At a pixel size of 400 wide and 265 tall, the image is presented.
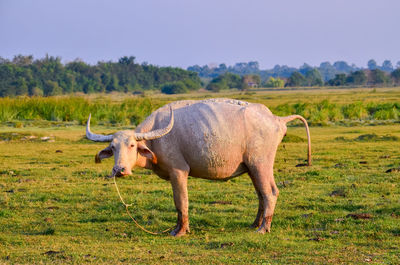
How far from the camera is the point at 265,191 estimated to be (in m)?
7.81

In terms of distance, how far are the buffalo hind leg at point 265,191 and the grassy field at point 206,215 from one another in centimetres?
20

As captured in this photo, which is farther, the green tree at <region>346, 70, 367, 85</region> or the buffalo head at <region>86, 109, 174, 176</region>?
the green tree at <region>346, 70, 367, 85</region>

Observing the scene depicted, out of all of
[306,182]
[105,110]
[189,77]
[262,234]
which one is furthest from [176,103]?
[189,77]

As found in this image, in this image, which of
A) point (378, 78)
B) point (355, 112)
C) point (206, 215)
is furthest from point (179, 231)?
point (378, 78)

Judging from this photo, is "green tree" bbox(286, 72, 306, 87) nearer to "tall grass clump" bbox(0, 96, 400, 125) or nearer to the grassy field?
"tall grass clump" bbox(0, 96, 400, 125)

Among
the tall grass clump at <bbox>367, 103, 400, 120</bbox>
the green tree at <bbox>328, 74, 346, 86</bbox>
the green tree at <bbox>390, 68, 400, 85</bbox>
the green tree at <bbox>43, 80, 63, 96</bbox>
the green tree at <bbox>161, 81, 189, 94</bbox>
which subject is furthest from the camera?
the green tree at <bbox>328, 74, 346, 86</bbox>

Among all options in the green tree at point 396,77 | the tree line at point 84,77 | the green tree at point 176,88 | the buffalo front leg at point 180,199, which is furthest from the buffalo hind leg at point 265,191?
the green tree at point 396,77

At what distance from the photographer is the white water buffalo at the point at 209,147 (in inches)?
303

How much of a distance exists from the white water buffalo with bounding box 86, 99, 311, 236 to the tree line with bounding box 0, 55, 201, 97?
6425 centimetres

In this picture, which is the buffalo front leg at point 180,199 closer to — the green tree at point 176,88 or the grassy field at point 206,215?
the grassy field at point 206,215

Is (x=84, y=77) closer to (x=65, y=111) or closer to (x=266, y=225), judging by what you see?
(x=65, y=111)

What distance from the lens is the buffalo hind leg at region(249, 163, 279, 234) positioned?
773 cm

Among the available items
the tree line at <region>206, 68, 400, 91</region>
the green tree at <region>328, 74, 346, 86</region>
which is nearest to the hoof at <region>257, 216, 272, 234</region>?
the tree line at <region>206, 68, 400, 91</region>

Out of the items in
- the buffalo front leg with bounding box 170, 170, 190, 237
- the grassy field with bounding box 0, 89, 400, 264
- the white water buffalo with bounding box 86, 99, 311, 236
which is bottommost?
the grassy field with bounding box 0, 89, 400, 264
